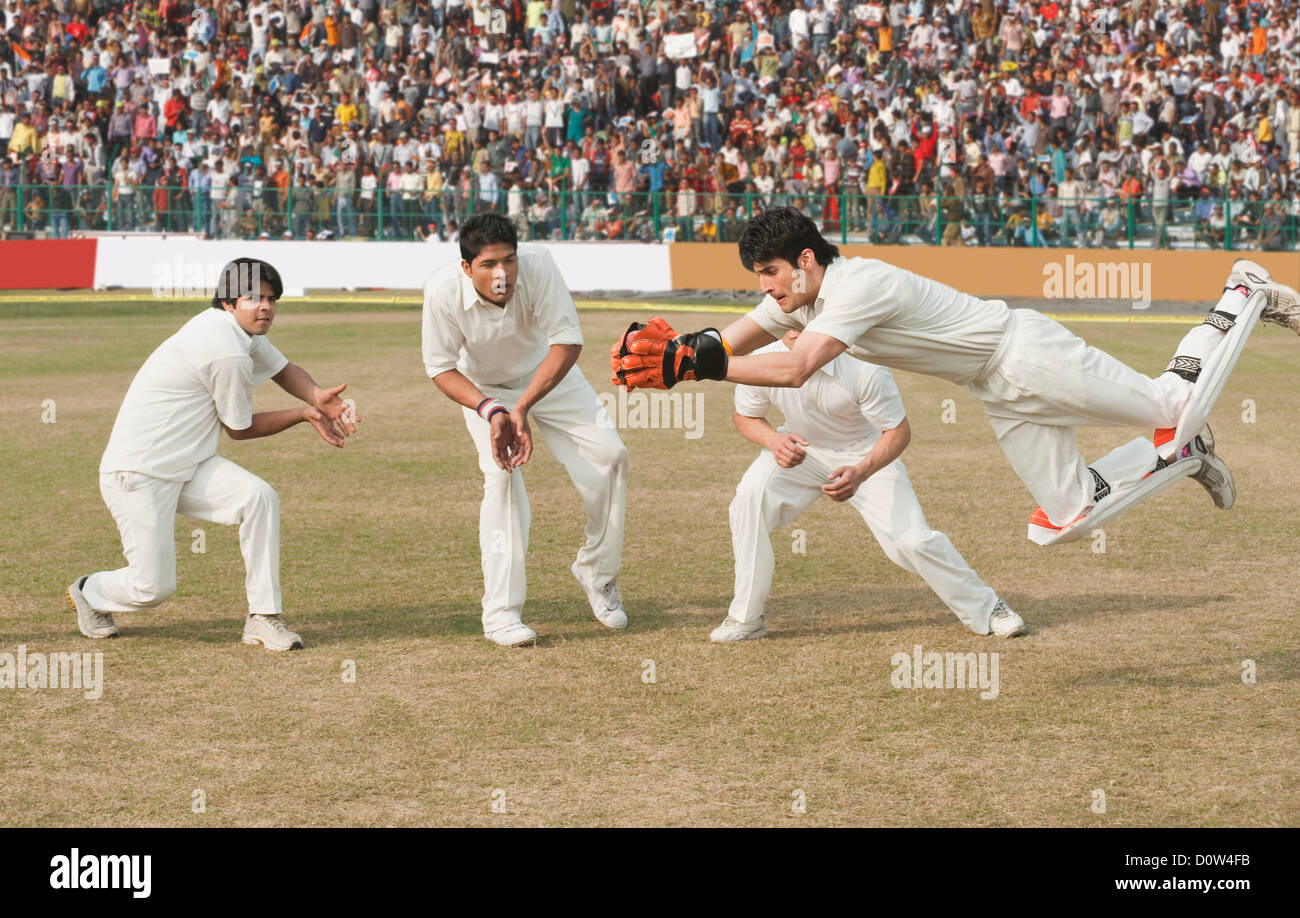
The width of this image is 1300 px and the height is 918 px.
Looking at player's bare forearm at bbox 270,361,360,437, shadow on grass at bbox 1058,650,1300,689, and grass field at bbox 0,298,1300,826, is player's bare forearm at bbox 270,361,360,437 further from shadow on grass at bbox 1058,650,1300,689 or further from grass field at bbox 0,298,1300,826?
shadow on grass at bbox 1058,650,1300,689

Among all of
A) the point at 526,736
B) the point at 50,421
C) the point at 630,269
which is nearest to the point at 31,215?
the point at 630,269

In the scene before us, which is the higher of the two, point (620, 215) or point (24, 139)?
point (24, 139)

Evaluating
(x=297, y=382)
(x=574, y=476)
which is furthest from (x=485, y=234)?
(x=574, y=476)

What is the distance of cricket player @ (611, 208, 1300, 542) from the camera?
644cm

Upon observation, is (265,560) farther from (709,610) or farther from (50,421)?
(50,421)

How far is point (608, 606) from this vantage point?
810 centimetres

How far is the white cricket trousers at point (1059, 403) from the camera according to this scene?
23.1 feet

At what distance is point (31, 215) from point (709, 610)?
2274cm

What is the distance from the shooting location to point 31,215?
89.7ft

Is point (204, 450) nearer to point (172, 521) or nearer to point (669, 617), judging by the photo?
point (172, 521)

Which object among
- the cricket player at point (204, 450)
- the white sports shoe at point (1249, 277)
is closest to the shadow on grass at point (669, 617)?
the cricket player at point (204, 450)

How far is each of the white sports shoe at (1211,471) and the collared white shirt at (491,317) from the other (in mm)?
3165

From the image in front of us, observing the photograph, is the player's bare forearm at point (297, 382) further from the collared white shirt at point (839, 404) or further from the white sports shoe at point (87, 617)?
the collared white shirt at point (839, 404)

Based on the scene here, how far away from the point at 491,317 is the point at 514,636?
1.63 meters
